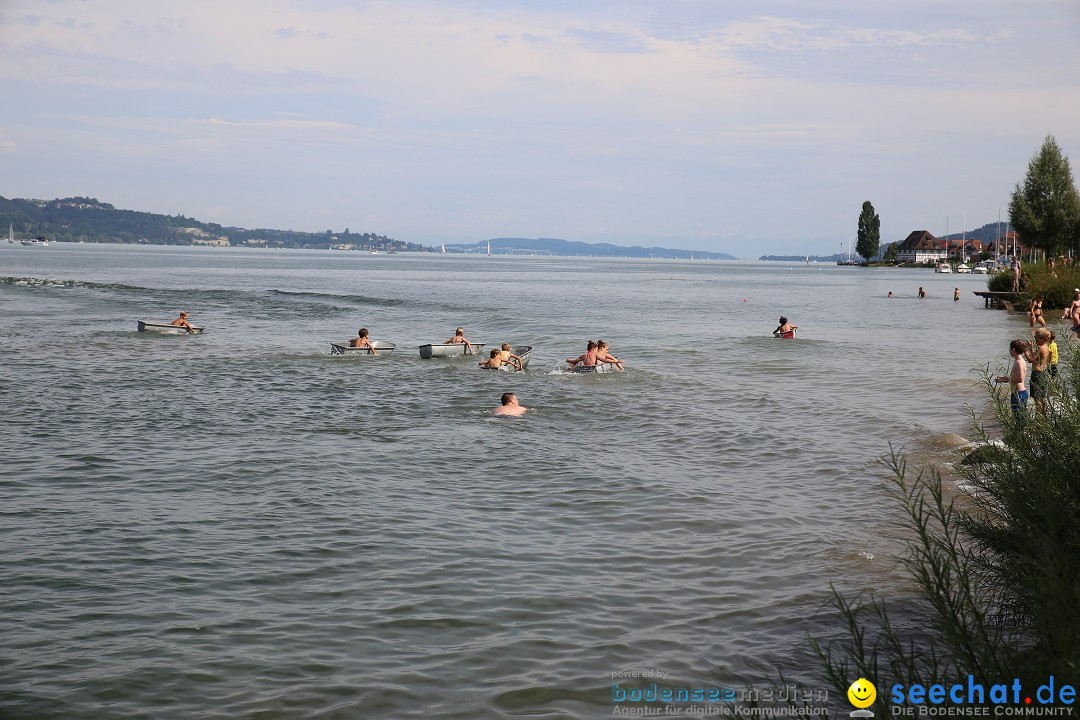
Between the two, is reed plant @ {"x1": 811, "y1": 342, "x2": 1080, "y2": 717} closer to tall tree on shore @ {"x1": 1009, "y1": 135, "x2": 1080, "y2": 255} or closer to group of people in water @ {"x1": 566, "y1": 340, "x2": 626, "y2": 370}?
group of people in water @ {"x1": 566, "y1": 340, "x2": 626, "y2": 370}

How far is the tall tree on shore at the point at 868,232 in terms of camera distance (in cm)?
17900

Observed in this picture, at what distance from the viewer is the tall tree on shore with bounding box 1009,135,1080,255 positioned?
70.1 m

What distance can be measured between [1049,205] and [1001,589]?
244 feet

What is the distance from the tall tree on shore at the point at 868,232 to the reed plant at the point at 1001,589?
182458 mm

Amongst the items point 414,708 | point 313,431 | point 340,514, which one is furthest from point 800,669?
point 313,431

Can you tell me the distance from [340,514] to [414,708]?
5002 mm

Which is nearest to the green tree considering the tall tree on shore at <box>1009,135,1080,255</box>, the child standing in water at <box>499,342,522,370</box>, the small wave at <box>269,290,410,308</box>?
the tall tree on shore at <box>1009,135,1080,255</box>

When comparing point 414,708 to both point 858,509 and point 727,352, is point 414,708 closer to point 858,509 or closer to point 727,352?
point 858,509

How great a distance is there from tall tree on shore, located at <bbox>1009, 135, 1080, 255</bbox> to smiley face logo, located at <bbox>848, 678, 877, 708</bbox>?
76.2 meters

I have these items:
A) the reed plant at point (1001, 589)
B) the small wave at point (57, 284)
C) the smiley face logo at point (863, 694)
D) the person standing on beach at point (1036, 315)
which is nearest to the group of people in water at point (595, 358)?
the person standing on beach at point (1036, 315)

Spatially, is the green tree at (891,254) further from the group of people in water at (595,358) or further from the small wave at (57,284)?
the group of people in water at (595,358)

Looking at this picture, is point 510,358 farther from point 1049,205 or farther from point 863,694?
point 1049,205

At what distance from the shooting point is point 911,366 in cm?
2698

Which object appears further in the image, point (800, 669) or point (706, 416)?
point (706, 416)
